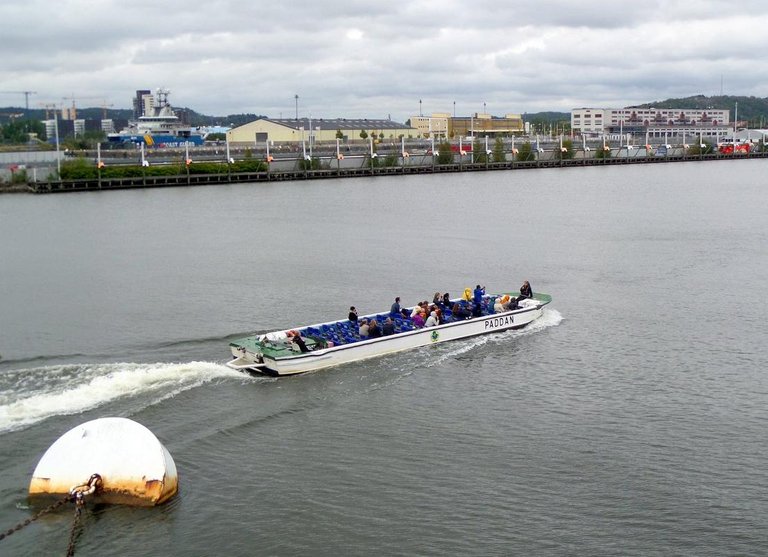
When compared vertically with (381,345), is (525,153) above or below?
above

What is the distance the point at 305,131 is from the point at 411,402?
131 m

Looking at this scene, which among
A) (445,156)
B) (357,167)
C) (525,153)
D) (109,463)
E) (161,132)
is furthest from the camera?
(161,132)

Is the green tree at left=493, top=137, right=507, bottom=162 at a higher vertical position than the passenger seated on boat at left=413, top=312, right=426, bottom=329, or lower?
higher

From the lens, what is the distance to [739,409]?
21.7m

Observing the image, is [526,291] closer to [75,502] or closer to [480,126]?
[75,502]

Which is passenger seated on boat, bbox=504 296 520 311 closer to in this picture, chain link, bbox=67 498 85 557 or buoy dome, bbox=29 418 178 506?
buoy dome, bbox=29 418 178 506

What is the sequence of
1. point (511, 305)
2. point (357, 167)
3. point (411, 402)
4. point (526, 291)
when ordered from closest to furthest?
point (411, 402), point (511, 305), point (526, 291), point (357, 167)

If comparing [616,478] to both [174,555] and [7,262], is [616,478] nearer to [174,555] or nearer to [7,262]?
[174,555]

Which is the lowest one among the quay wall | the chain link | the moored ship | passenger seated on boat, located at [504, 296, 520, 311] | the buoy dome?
the chain link

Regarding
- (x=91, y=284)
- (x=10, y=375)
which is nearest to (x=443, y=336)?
(x=10, y=375)

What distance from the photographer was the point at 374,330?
2572cm

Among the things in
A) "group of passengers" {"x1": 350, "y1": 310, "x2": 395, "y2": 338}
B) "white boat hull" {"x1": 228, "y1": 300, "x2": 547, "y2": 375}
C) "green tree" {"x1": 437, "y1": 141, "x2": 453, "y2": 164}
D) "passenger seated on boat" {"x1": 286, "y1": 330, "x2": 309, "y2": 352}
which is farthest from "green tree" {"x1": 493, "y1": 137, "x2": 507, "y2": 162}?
"passenger seated on boat" {"x1": 286, "y1": 330, "x2": 309, "y2": 352}

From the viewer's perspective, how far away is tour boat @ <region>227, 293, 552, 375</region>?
23.8 m

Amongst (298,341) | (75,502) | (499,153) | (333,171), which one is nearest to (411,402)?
(298,341)
